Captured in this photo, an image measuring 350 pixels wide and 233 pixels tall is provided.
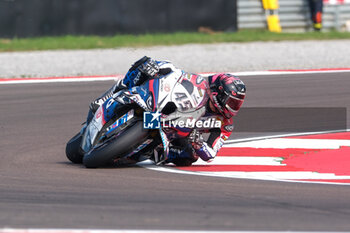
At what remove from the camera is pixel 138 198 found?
6.59m

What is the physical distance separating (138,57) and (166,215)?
129 inches

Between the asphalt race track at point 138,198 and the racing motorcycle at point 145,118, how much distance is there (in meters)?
0.22

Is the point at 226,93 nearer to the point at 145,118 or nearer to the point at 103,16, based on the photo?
the point at 145,118

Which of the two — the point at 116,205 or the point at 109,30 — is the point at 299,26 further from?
the point at 116,205

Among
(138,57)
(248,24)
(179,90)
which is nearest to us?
(179,90)

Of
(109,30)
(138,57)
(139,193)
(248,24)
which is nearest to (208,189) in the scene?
(139,193)

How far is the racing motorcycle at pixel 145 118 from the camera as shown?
7.80 meters

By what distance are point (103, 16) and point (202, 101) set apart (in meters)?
10.5

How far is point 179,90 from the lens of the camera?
787cm

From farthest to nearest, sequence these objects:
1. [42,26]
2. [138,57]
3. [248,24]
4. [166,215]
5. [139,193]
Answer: [248,24] < [42,26] < [138,57] < [139,193] < [166,215]

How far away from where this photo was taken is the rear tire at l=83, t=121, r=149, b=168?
7777 mm

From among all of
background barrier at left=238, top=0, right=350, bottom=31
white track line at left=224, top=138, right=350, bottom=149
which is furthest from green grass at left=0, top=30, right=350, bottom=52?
white track line at left=224, top=138, right=350, bottom=149

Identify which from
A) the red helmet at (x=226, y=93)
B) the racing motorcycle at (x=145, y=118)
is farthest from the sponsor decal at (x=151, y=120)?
the red helmet at (x=226, y=93)

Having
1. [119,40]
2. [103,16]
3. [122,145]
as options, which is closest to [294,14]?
[119,40]
